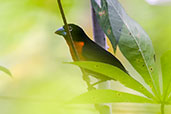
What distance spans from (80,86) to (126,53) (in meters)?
0.17

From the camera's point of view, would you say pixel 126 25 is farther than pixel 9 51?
No

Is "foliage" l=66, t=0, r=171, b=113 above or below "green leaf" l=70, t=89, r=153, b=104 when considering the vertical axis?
above

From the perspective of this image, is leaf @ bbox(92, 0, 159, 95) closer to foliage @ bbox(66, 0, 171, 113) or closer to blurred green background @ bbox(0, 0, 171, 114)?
foliage @ bbox(66, 0, 171, 113)

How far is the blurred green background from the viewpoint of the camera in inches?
16.1

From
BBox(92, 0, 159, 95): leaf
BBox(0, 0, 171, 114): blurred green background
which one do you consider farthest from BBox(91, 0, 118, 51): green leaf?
BBox(0, 0, 171, 114): blurred green background

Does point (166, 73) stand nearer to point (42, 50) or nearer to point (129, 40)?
point (129, 40)

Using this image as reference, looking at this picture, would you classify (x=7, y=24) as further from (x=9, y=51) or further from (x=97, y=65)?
(x=97, y=65)

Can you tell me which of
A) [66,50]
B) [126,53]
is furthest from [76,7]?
[126,53]

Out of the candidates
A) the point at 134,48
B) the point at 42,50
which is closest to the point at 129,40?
the point at 134,48

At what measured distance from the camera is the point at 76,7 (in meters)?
0.62

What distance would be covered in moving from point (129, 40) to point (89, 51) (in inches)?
3.7

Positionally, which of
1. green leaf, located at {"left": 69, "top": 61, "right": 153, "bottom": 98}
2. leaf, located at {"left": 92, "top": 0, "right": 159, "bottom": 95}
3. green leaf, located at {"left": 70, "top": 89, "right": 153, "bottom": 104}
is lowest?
green leaf, located at {"left": 70, "top": 89, "right": 153, "bottom": 104}

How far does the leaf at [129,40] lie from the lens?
317 millimetres

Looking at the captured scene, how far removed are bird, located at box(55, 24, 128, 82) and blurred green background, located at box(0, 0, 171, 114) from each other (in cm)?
8
